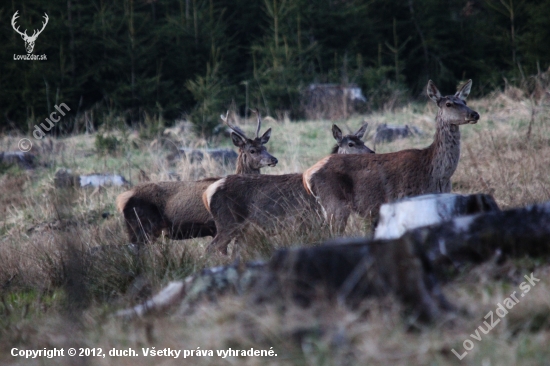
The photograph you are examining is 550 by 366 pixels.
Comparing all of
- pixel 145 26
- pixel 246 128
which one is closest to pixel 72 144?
pixel 246 128

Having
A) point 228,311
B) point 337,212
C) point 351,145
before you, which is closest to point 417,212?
point 228,311

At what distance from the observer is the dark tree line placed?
1719cm

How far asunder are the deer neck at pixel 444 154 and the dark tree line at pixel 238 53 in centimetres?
740

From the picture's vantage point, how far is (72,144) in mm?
14477

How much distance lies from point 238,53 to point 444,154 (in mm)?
13691

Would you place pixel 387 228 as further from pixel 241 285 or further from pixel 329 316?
pixel 329 316

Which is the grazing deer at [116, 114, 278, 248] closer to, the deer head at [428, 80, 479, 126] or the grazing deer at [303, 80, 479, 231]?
the grazing deer at [303, 80, 479, 231]

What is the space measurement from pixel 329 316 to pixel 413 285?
412mm

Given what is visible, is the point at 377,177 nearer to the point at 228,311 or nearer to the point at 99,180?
the point at 228,311

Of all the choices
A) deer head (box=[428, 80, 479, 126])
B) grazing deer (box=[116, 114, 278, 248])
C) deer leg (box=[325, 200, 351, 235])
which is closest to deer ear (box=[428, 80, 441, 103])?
deer head (box=[428, 80, 479, 126])

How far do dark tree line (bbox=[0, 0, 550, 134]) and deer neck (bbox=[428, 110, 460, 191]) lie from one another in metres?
7.40

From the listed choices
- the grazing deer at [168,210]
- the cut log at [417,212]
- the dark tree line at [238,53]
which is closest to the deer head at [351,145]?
the grazing deer at [168,210]

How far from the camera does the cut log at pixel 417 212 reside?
408 cm

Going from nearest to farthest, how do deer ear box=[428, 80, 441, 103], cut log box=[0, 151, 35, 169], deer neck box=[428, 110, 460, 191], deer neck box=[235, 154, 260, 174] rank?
deer neck box=[428, 110, 460, 191] → deer ear box=[428, 80, 441, 103] → deer neck box=[235, 154, 260, 174] → cut log box=[0, 151, 35, 169]
